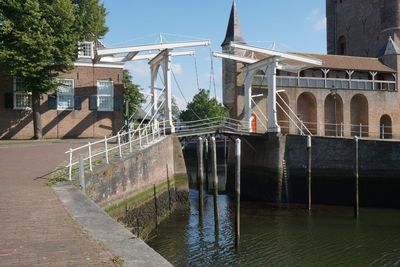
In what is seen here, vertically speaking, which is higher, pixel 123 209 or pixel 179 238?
pixel 123 209

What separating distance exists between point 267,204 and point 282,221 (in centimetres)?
474

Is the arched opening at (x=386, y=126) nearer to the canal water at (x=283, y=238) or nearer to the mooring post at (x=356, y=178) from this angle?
the mooring post at (x=356, y=178)

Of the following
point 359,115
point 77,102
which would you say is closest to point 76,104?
point 77,102

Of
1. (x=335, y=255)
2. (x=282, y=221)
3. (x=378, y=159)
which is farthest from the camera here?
(x=378, y=159)

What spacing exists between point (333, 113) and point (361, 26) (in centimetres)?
1442

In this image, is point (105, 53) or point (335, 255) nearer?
point (335, 255)

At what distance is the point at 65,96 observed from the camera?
27938 mm

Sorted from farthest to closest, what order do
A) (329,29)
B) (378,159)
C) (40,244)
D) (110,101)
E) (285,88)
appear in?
(329,29) < (285,88) < (110,101) < (378,159) < (40,244)

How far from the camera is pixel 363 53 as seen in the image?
45875 millimetres

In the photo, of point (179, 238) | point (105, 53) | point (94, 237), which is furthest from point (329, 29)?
point (94, 237)

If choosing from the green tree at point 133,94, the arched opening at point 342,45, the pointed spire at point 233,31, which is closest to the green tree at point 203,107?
the green tree at point 133,94

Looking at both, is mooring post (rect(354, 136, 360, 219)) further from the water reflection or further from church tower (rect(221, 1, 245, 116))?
church tower (rect(221, 1, 245, 116))

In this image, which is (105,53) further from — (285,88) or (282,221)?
(285,88)

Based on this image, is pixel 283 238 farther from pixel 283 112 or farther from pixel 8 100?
pixel 283 112
